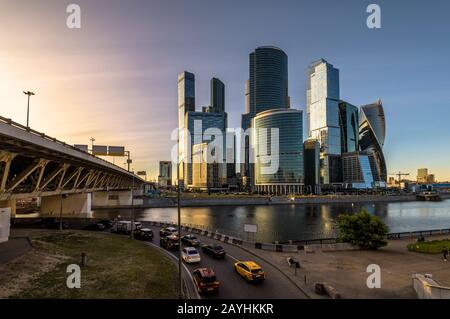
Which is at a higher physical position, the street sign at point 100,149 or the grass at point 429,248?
the street sign at point 100,149

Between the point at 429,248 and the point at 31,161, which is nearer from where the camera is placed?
the point at 31,161

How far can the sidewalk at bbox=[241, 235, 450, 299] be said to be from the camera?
2016cm

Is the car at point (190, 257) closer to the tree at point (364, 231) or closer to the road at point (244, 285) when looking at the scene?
the road at point (244, 285)

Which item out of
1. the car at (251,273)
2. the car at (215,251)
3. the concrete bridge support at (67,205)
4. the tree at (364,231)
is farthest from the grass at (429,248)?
the concrete bridge support at (67,205)

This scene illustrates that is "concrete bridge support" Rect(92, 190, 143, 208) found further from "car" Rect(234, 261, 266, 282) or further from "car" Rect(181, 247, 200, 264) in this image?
"car" Rect(234, 261, 266, 282)

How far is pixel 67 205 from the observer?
244 ft

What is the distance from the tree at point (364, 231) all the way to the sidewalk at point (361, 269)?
47.4 inches

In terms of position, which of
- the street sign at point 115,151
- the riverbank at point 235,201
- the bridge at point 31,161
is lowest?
the riverbank at point 235,201

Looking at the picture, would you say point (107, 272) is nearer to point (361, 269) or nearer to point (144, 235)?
point (144, 235)

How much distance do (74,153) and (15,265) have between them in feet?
53.6

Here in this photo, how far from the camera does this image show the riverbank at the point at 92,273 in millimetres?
17922

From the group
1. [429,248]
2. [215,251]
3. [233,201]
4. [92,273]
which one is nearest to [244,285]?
[215,251]

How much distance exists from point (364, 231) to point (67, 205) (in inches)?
2847
